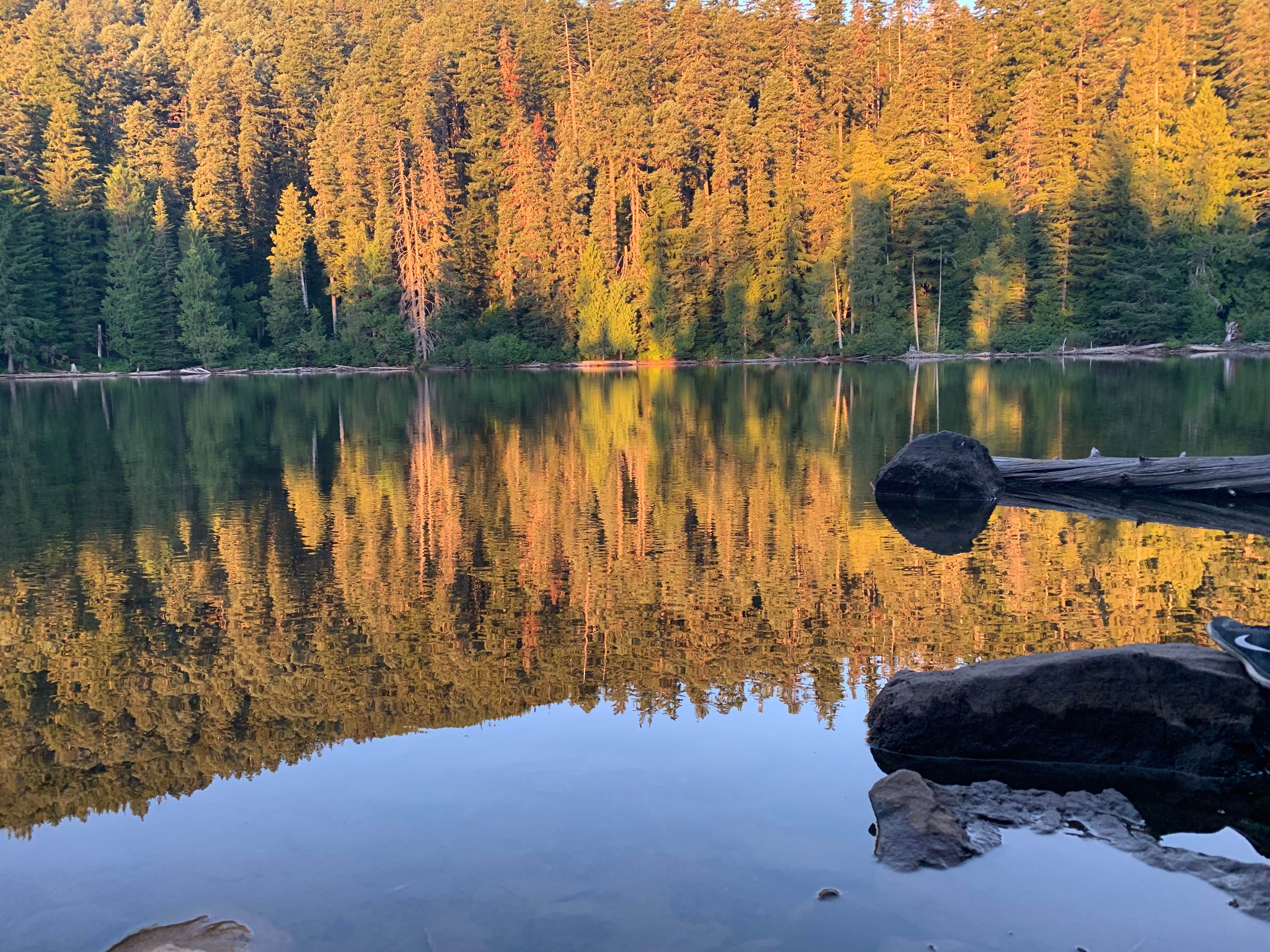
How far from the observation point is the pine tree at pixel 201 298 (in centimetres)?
6238

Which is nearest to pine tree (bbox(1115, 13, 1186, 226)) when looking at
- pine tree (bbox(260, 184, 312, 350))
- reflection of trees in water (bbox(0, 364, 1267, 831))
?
reflection of trees in water (bbox(0, 364, 1267, 831))

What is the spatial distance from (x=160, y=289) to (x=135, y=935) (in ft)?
215

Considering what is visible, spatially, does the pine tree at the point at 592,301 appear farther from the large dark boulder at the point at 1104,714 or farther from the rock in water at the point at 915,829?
the rock in water at the point at 915,829

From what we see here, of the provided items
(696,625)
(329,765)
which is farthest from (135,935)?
(696,625)

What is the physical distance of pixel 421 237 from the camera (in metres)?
65.1

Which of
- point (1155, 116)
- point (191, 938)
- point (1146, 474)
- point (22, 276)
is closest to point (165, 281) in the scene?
point (22, 276)

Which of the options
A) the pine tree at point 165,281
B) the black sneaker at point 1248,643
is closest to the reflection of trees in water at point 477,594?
the black sneaker at point 1248,643

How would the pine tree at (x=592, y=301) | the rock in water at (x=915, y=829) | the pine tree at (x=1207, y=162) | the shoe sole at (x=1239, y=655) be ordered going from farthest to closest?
the pine tree at (x=592, y=301) → the pine tree at (x=1207, y=162) → the shoe sole at (x=1239, y=655) → the rock in water at (x=915, y=829)

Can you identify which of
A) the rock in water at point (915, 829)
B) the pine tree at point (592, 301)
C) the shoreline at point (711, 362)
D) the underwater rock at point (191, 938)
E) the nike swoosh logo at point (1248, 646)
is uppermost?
the pine tree at point (592, 301)

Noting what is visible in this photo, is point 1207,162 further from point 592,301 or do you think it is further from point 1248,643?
point 1248,643

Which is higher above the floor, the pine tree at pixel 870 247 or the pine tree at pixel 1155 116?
the pine tree at pixel 1155 116

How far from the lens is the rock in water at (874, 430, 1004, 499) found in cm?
1495

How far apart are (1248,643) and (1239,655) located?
0.08m

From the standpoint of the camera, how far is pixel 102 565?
12.1m
